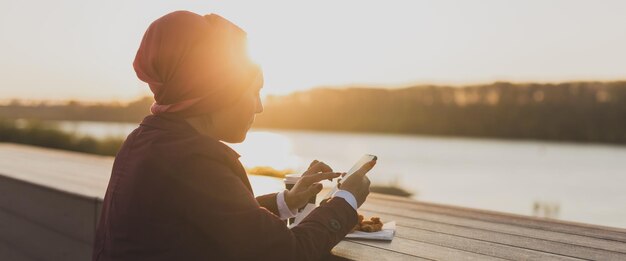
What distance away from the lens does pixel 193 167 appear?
55.3 inches

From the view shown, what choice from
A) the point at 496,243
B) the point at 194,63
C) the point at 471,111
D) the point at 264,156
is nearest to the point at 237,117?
the point at 194,63

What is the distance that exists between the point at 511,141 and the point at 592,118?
8.38 metres

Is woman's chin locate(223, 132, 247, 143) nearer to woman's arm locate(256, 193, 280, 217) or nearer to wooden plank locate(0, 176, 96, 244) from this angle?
woman's arm locate(256, 193, 280, 217)

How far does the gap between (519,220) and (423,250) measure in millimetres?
800

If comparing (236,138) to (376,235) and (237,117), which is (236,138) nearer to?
(237,117)

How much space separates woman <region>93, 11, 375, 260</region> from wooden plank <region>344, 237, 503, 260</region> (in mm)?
403

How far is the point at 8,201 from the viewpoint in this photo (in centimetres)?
367

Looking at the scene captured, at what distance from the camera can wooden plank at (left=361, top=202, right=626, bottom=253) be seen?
206 cm

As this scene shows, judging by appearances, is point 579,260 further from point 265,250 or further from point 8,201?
point 8,201

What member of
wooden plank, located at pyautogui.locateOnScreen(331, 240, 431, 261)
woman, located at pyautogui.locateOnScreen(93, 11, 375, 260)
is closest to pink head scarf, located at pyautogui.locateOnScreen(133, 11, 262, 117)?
woman, located at pyautogui.locateOnScreen(93, 11, 375, 260)

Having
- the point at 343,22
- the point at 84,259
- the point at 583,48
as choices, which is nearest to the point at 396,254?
the point at 84,259

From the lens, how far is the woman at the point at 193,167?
1.41 metres

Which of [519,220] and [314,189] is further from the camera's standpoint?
[519,220]

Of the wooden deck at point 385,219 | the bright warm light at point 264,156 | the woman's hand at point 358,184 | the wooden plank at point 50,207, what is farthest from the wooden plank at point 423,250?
the wooden plank at point 50,207
